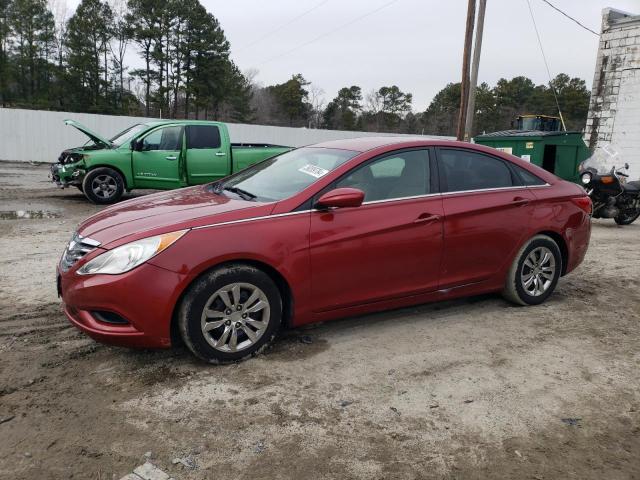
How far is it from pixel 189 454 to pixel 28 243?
5.52m

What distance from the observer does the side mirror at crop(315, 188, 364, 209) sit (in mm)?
3715

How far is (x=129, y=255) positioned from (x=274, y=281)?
0.99m

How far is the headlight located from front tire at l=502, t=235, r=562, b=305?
10.2ft

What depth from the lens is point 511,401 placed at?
128 inches

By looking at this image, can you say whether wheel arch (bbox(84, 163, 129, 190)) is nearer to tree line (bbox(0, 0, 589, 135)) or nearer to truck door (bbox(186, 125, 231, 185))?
truck door (bbox(186, 125, 231, 185))

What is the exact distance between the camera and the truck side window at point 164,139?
11.0 meters

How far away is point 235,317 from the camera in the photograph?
354cm

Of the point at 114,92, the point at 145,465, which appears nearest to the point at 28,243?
the point at 145,465

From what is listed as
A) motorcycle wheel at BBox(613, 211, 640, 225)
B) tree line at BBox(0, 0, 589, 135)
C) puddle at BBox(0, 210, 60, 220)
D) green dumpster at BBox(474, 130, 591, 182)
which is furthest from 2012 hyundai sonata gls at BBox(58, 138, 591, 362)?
tree line at BBox(0, 0, 589, 135)

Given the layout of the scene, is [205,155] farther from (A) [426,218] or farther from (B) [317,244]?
(B) [317,244]

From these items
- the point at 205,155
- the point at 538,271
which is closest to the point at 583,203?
the point at 538,271

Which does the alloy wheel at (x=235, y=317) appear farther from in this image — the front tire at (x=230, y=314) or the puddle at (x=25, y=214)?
the puddle at (x=25, y=214)

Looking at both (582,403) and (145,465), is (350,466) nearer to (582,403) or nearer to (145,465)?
(145,465)

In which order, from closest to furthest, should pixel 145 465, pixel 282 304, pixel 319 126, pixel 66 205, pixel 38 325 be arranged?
1. pixel 145 465
2. pixel 282 304
3. pixel 38 325
4. pixel 66 205
5. pixel 319 126
